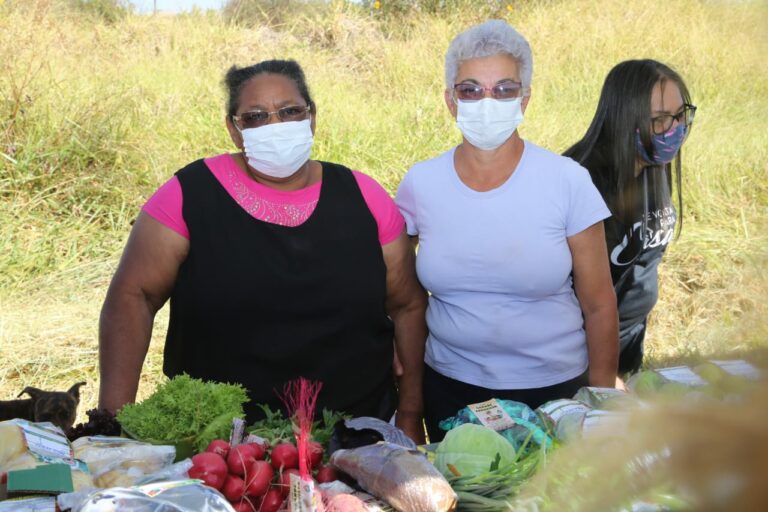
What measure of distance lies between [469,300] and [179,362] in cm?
102

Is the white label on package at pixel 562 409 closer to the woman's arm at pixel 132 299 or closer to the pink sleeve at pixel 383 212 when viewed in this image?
the pink sleeve at pixel 383 212

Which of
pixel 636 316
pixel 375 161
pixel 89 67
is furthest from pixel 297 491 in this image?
pixel 89 67

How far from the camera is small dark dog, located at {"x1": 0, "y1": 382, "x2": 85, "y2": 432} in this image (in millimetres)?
2162

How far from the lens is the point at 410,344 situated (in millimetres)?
2848

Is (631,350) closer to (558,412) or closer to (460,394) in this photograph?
(460,394)

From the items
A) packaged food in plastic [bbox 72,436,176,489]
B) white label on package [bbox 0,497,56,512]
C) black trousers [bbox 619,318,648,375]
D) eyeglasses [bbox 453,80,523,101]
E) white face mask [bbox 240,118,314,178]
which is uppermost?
eyeglasses [bbox 453,80,523,101]

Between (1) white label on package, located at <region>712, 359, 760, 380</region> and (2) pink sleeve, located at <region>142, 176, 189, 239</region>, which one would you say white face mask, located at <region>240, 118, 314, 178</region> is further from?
(1) white label on package, located at <region>712, 359, 760, 380</region>

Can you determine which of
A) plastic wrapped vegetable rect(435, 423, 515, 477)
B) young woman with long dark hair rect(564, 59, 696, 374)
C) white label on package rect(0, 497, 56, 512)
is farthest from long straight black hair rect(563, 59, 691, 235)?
white label on package rect(0, 497, 56, 512)

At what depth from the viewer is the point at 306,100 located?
9.11 feet

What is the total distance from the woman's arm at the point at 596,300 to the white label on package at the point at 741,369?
2086mm

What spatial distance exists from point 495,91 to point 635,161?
0.79 m

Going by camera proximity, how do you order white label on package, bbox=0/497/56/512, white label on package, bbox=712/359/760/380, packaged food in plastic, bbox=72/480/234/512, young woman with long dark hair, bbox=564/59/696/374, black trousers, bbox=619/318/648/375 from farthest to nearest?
1. black trousers, bbox=619/318/648/375
2. young woman with long dark hair, bbox=564/59/696/374
3. white label on package, bbox=0/497/56/512
4. packaged food in plastic, bbox=72/480/234/512
5. white label on package, bbox=712/359/760/380

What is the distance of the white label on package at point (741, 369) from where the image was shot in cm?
44

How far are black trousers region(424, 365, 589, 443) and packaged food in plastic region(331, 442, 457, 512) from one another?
0.79m
